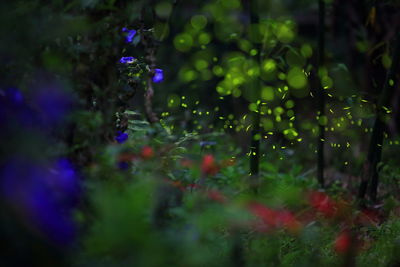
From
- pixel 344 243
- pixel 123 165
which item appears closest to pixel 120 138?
pixel 123 165

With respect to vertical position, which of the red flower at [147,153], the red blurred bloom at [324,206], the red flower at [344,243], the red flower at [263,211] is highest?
the red flower at [147,153]

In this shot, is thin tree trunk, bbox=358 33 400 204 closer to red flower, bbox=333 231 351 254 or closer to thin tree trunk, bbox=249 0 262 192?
thin tree trunk, bbox=249 0 262 192

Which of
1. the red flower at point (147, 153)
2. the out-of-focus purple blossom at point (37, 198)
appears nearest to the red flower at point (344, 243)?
the red flower at point (147, 153)

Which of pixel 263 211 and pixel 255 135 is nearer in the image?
pixel 263 211

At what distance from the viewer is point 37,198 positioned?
48.8 inches

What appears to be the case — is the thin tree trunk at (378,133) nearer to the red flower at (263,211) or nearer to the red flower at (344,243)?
the red flower at (344,243)

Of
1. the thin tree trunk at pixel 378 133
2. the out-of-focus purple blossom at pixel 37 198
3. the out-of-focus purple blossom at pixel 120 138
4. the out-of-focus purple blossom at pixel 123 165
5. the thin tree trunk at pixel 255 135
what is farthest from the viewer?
the thin tree trunk at pixel 378 133

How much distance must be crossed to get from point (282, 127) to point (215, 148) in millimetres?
725

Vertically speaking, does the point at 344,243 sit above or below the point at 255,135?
below

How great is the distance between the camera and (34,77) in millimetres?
1567

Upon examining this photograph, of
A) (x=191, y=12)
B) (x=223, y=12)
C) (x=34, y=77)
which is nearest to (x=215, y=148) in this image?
(x=223, y=12)

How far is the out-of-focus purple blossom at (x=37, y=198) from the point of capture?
1.22 m

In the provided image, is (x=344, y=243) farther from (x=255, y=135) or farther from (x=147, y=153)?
(x=255, y=135)

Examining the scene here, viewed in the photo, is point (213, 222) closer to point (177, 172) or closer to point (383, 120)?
point (177, 172)
